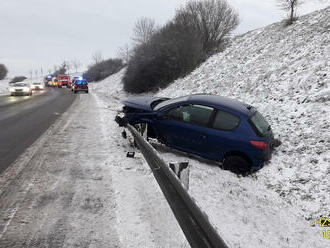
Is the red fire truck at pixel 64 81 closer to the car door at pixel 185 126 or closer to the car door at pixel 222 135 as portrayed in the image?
the car door at pixel 185 126

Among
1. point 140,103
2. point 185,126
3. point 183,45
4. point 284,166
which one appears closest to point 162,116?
point 185,126

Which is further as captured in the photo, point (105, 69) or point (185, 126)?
point (105, 69)

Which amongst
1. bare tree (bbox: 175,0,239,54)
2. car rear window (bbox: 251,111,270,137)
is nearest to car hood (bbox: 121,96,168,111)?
car rear window (bbox: 251,111,270,137)

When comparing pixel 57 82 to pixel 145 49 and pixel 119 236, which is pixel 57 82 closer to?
pixel 145 49

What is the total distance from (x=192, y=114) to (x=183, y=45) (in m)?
20.0

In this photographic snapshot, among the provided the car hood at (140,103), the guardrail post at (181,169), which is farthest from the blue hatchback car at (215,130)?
the guardrail post at (181,169)

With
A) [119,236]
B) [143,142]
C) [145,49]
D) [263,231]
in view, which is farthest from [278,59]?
[145,49]

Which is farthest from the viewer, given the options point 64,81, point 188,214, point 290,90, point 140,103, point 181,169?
point 64,81

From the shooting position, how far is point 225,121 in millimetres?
5859

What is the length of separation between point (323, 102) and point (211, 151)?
4917 mm

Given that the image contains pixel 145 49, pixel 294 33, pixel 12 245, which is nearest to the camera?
pixel 12 245

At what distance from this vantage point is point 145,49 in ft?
94.1

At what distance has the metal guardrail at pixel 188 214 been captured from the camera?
2.24 metres

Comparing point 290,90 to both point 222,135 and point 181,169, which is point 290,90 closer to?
point 222,135
